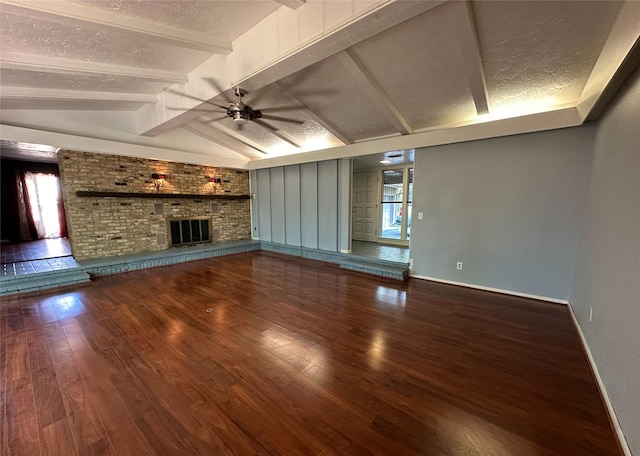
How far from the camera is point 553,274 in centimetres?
355

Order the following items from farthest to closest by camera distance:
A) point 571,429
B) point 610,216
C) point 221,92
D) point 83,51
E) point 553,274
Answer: point 553,274 < point 221,92 < point 83,51 < point 610,216 < point 571,429

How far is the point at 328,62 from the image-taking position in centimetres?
323

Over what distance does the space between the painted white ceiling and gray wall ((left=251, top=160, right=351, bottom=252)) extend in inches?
56.4

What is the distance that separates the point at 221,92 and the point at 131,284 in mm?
3746

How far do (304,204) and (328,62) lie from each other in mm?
3914

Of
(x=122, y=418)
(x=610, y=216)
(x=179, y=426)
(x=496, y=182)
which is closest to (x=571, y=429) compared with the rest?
(x=610, y=216)

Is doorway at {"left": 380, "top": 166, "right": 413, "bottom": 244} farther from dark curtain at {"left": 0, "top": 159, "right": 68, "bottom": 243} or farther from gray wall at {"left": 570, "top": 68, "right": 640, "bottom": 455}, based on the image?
dark curtain at {"left": 0, "top": 159, "right": 68, "bottom": 243}

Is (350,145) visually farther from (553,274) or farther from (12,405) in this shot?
(12,405)

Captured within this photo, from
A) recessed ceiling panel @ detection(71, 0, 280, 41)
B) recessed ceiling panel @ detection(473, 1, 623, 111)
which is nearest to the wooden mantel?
recessed ceiling panel @ detection(71, 0, 280, 41)

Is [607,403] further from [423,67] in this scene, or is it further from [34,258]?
[34,258]

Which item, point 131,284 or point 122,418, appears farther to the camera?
point 131,284

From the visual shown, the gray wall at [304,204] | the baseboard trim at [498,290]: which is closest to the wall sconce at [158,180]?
the gray wall at [304,204]

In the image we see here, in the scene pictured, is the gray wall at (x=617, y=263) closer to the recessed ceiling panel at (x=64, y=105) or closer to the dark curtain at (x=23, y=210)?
the recessed ceiling panel at (x=64, y=105)

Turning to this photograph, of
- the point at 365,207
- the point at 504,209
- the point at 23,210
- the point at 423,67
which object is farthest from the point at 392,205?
the point at 23,210
